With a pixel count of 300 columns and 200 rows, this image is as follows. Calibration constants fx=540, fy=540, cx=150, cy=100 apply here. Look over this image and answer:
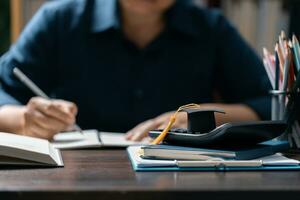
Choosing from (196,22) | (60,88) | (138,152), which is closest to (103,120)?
(60,88)

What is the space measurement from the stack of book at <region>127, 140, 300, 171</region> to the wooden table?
0.02 meters

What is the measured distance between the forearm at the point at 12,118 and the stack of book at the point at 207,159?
0.36 m

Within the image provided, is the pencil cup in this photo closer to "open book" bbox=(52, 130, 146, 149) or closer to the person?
"open book" bbox=(52, 130, 146, 149)

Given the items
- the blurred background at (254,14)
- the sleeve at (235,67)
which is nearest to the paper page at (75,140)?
the sleeve at (235,67)

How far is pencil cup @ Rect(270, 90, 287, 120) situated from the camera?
909 mm

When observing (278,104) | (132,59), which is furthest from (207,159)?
(132,59)

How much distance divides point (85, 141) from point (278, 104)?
368 mm

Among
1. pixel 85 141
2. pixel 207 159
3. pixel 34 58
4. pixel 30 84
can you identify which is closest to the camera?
pixel 207 159

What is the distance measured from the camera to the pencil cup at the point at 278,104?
91 centimetres

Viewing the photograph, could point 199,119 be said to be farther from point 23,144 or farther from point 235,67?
point 235,67

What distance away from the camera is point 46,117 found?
3.56 feet

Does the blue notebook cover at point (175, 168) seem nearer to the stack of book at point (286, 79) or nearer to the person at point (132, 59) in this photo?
the stack of book at point (286, 79)

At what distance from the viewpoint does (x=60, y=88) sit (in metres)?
1.52
